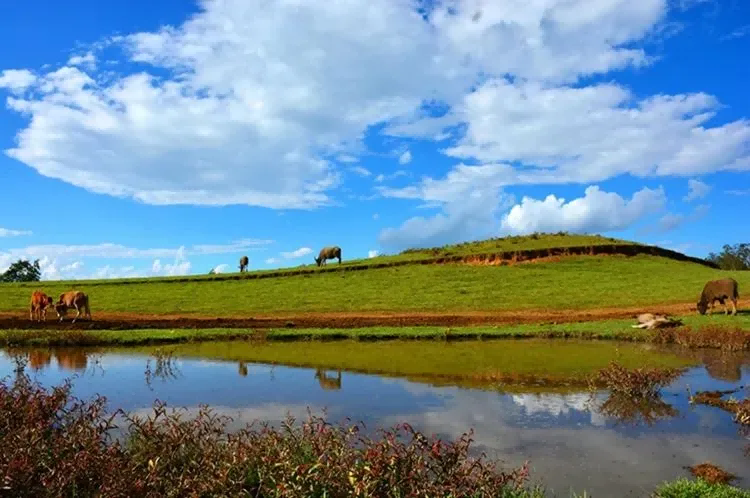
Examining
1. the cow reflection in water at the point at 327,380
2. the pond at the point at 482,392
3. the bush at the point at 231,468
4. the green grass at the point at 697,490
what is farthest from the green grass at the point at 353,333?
the bush at the point at 231,468

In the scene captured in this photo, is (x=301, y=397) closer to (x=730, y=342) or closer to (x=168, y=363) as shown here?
(x=168, y=363)

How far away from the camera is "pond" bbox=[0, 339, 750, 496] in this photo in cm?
1055

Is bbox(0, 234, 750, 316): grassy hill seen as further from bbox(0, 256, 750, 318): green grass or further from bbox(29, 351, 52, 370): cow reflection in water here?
bbox(29, 351, 52, 370): cow reflection in water

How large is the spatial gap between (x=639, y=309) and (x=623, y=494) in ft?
104

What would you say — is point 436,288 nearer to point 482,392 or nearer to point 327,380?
point 327,380

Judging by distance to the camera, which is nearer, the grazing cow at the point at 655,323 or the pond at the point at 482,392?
the pond at the point at 482,392

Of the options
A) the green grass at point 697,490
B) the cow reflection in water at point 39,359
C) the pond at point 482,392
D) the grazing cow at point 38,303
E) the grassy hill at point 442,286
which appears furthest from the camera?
the grassy hill at point 442,286

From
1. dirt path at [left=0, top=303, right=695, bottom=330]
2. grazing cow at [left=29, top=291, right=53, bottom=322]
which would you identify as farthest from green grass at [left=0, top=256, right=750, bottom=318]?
grazing cow at [left=29, top=291, right=53, bottom=322]

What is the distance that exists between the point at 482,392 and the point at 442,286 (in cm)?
3240

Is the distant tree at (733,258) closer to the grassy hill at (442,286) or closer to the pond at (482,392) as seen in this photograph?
the grassy hill at (442,286)

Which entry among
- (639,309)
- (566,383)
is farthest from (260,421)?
(639,309)

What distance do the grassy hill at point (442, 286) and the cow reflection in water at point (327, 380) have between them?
2137 cm

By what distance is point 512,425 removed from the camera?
12648 millimetres

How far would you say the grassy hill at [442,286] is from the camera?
137 feet
